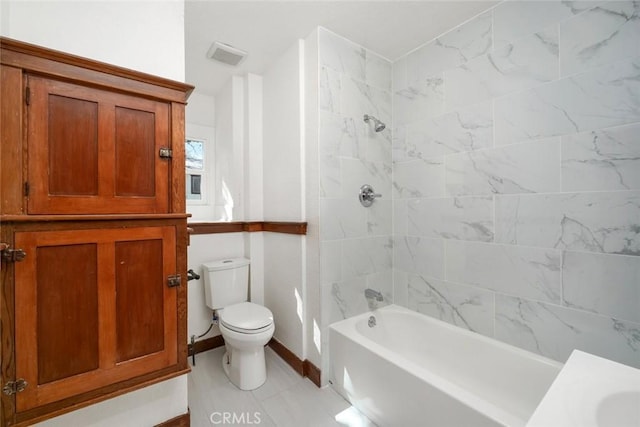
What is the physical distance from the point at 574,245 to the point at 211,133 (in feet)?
9.68

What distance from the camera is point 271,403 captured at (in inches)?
64.2

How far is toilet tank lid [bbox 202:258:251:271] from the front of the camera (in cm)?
209

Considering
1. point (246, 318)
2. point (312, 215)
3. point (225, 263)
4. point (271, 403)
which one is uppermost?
point (312, 215)

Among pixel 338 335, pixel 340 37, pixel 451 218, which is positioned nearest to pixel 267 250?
pixel 338 335

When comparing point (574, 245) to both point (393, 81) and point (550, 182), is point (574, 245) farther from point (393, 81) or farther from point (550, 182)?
point (393, 81)

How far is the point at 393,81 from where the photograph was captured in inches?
85.8

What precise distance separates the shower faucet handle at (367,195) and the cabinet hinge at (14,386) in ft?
5.99

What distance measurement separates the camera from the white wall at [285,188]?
6.32 ft

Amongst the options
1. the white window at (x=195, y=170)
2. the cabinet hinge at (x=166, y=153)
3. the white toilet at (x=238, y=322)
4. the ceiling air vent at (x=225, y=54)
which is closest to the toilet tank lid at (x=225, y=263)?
the white toilet at (x=238, y=322)

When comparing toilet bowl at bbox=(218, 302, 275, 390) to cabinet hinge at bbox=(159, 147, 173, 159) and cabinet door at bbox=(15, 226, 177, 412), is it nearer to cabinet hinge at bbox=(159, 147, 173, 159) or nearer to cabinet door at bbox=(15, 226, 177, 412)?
cabinet door at bbox=(15, 226, 177, 412)

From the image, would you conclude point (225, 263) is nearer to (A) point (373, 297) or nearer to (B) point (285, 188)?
(B) point (285, 188)

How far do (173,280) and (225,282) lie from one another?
40.6 inches

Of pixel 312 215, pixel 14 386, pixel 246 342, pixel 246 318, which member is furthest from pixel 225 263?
pixel 14 386

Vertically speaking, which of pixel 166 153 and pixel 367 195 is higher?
pixel 166 153
